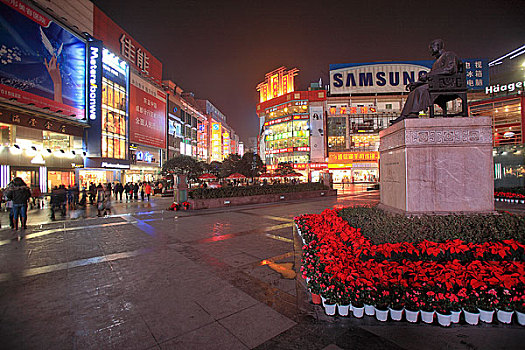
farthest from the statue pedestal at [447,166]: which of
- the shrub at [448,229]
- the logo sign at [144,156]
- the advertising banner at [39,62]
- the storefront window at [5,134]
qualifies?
the logo sign at [144,156]

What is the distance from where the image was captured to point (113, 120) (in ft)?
123

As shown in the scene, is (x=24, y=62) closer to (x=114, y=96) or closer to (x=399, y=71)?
(x=114, y=96)

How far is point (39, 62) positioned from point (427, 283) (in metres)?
35.2

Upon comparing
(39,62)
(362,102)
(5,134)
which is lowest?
(5,134)

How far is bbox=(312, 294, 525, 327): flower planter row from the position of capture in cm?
292

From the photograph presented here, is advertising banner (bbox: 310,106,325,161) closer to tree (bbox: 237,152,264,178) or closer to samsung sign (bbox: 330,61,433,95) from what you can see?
samsung sign (bbox: 330,61,433,95)

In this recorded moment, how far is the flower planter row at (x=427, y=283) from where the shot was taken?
9.62 ft

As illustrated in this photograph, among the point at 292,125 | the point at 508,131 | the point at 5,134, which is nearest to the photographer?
the point at 5,134

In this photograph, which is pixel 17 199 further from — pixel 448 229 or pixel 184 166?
pixel 184 166

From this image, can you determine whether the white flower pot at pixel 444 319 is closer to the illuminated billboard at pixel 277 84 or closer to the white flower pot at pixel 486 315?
the white flower pot at pixel 486 315

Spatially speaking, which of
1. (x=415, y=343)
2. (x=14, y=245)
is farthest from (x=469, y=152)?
(x=14, y=245)

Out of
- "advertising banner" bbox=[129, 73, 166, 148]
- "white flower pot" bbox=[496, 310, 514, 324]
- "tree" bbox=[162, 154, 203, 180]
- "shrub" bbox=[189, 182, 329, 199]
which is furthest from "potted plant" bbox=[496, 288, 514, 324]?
"advertising banner" bbox=[129, 73, 166, 148]

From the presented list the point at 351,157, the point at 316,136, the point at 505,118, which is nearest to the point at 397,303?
the point at 505,118

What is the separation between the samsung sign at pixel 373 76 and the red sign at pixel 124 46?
4144 centimetres
